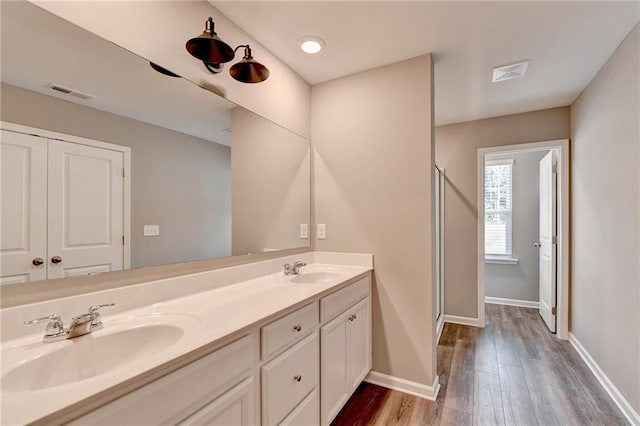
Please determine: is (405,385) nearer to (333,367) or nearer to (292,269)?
(333,367)

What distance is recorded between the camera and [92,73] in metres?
1.19

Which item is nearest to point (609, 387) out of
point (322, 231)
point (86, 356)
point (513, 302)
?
point (513, 302)

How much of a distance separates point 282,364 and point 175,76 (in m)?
1.50

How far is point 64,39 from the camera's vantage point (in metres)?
1.11

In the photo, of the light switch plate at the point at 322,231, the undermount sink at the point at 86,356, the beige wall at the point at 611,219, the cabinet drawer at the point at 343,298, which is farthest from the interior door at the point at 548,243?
the undermount sink at the point at 86,356

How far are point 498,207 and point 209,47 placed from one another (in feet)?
14.1

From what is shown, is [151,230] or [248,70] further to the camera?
[248,70]

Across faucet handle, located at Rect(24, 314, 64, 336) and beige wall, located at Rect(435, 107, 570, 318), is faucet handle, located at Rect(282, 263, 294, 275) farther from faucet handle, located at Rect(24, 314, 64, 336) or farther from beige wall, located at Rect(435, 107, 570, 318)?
beige wall, located at Rect(435, 107, 570, 318)

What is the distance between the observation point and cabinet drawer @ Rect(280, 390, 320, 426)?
1329 mm

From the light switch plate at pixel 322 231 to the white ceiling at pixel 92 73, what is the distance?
1.20 meters

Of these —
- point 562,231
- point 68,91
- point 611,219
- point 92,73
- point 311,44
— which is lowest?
point 562,231

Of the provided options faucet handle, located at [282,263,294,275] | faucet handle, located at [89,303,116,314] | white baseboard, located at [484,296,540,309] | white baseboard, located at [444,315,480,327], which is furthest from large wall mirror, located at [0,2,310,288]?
white baseboard, located at [484,296,540,309]

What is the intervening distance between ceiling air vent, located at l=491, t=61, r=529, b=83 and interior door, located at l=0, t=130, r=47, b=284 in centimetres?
291

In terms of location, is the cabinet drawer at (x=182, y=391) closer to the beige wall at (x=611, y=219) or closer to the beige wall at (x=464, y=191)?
the beige wall at (x=611, y=219)
